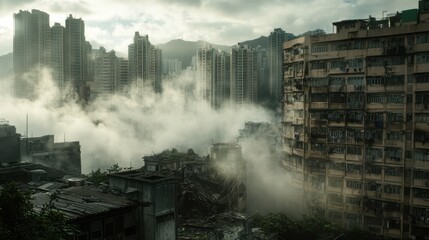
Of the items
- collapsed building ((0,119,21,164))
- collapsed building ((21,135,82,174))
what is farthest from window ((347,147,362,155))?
collapsed building ((0,119,21,164))

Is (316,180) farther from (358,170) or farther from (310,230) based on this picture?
(310,230)

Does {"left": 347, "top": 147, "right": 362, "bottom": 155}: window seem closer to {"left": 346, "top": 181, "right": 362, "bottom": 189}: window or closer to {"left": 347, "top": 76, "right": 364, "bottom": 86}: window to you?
{"left": 346, "top": 181, "right": 362, "bottom": 189}: window

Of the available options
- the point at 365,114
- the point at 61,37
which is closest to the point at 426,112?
the point at 365,114

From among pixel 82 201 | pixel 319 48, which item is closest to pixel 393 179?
pixel 319 48

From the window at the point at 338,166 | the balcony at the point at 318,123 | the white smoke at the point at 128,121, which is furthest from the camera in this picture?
the white smoke at the point at 128,121

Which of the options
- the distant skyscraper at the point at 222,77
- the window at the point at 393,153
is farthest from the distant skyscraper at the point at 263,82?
the window at the point at 393,153

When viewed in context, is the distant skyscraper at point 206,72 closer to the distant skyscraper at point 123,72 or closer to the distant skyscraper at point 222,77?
the distant skyscraper at point 222,77
